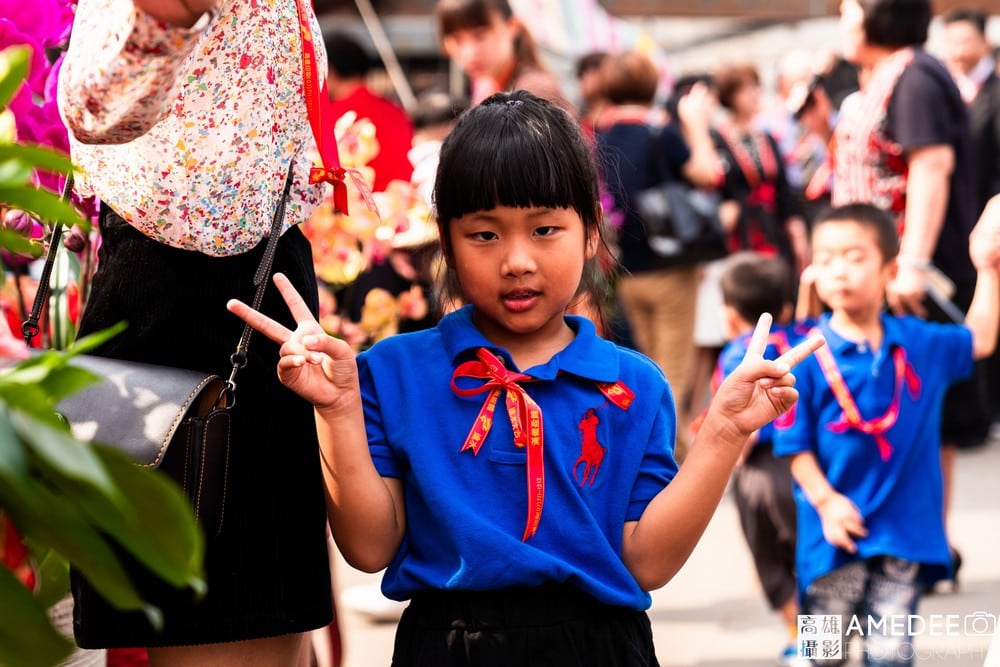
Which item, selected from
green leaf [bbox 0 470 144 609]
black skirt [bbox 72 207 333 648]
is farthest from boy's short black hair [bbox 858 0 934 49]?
green leaf [bbox 0 470 144 609]

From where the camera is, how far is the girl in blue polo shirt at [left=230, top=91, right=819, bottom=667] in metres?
1.95

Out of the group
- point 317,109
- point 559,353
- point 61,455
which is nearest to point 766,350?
point 559,353

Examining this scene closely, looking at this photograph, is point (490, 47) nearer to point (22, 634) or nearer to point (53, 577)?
point (53, 577)

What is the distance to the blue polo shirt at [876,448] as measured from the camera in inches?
140

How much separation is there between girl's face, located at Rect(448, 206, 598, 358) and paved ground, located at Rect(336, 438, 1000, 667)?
7.75ft

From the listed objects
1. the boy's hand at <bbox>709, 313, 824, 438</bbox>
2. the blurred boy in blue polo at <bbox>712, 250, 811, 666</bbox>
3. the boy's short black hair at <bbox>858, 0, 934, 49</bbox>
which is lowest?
the blurred boy in blue polo at <bbox>712, 250, 811, 666</bbox>

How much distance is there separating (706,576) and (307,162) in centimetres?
340

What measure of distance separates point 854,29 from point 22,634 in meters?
3.92

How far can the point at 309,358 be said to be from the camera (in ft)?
5.93

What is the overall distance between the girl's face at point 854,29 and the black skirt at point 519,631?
117 inches

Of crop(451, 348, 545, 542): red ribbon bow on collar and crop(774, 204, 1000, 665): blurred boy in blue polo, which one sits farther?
crop(774, 204, 1000, 665): blurred boy in blue polo

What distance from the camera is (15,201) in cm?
118

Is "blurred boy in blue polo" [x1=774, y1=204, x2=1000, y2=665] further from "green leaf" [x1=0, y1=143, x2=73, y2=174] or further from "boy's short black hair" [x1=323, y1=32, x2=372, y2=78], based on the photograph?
"green leaf" [x1=0, y1=143, x2=73, y2=174]

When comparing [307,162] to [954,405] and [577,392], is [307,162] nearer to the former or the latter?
[577,392]
